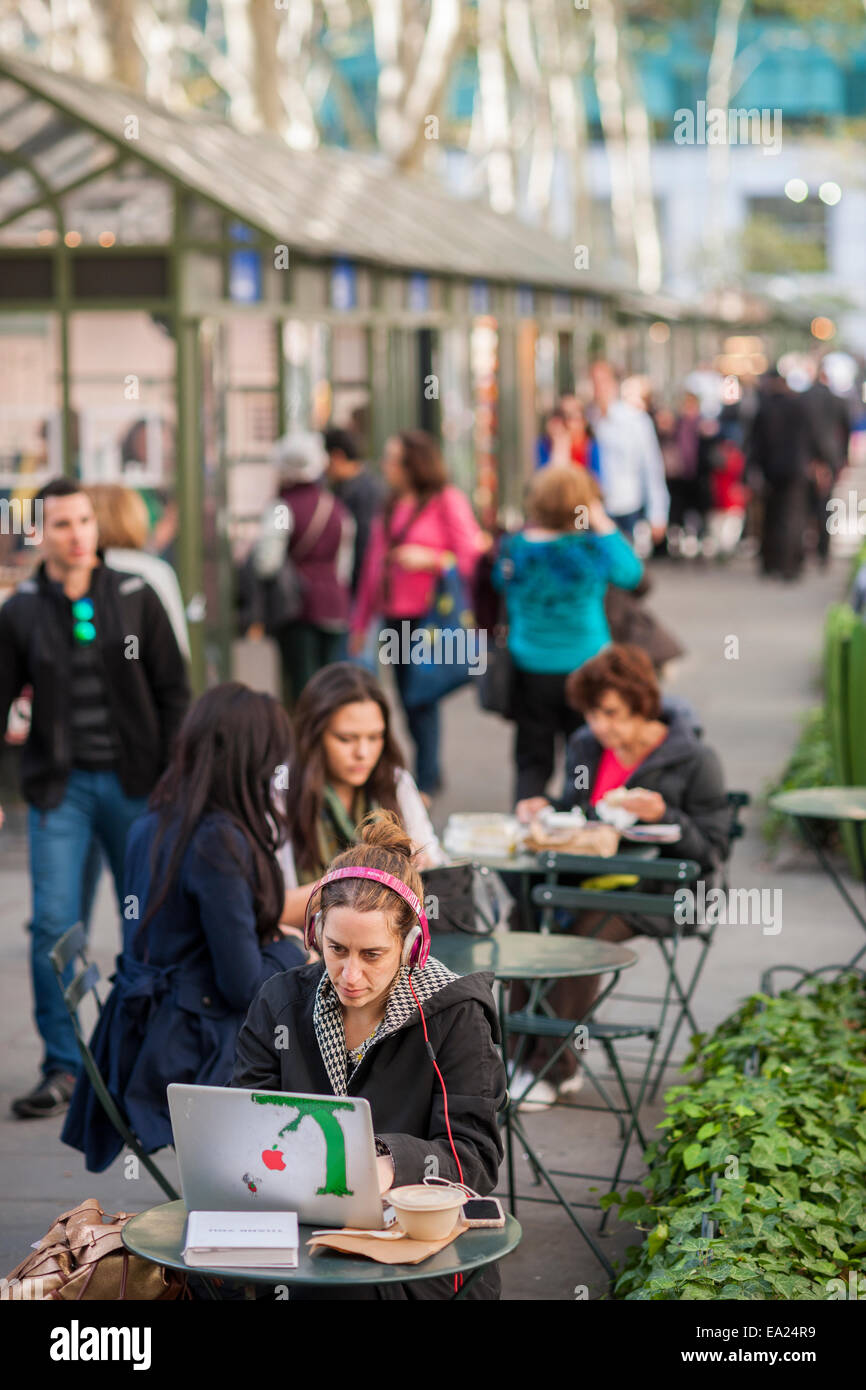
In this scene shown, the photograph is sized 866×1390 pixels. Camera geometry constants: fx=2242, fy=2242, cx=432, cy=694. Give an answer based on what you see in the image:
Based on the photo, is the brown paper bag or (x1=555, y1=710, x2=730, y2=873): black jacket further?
(x1=555, y1=710, x2=730, y2=873): black jacket

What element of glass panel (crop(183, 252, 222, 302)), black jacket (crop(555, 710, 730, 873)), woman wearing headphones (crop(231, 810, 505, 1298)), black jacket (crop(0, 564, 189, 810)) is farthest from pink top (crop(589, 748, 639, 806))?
glass panel (crop(183, 252, 222, 302))

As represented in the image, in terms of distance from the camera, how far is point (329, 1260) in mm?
3496

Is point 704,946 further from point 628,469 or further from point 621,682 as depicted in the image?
point 628,469

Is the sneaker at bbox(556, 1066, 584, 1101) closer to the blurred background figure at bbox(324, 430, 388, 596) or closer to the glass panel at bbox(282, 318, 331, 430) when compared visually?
the blurred background figure at bbox(324, 430, 388, 596)

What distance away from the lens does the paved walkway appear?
227 inches

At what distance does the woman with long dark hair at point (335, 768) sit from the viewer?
6.07 m

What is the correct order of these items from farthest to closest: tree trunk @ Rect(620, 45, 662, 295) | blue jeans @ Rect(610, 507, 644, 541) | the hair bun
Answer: tree trunk @ Rect(620, 45, 662, 295) → blue jeans @ Rect(610, 507, 644, 541) → the hair bun

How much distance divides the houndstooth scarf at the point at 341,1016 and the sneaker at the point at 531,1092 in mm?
2639

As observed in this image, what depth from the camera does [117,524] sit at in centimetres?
776

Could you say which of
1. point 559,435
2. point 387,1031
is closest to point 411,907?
point 387,1031

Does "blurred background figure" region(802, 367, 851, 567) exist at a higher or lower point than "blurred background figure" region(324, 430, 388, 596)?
higher

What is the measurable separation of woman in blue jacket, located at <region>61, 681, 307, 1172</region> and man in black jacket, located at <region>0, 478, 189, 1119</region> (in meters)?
1.51

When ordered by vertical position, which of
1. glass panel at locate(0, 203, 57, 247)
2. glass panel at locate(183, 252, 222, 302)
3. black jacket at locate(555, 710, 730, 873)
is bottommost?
black jacket at locate(555, 710, 730, 873)

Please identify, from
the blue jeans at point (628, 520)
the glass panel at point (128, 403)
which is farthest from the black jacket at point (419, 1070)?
the blue jeans at point (628, 520)
